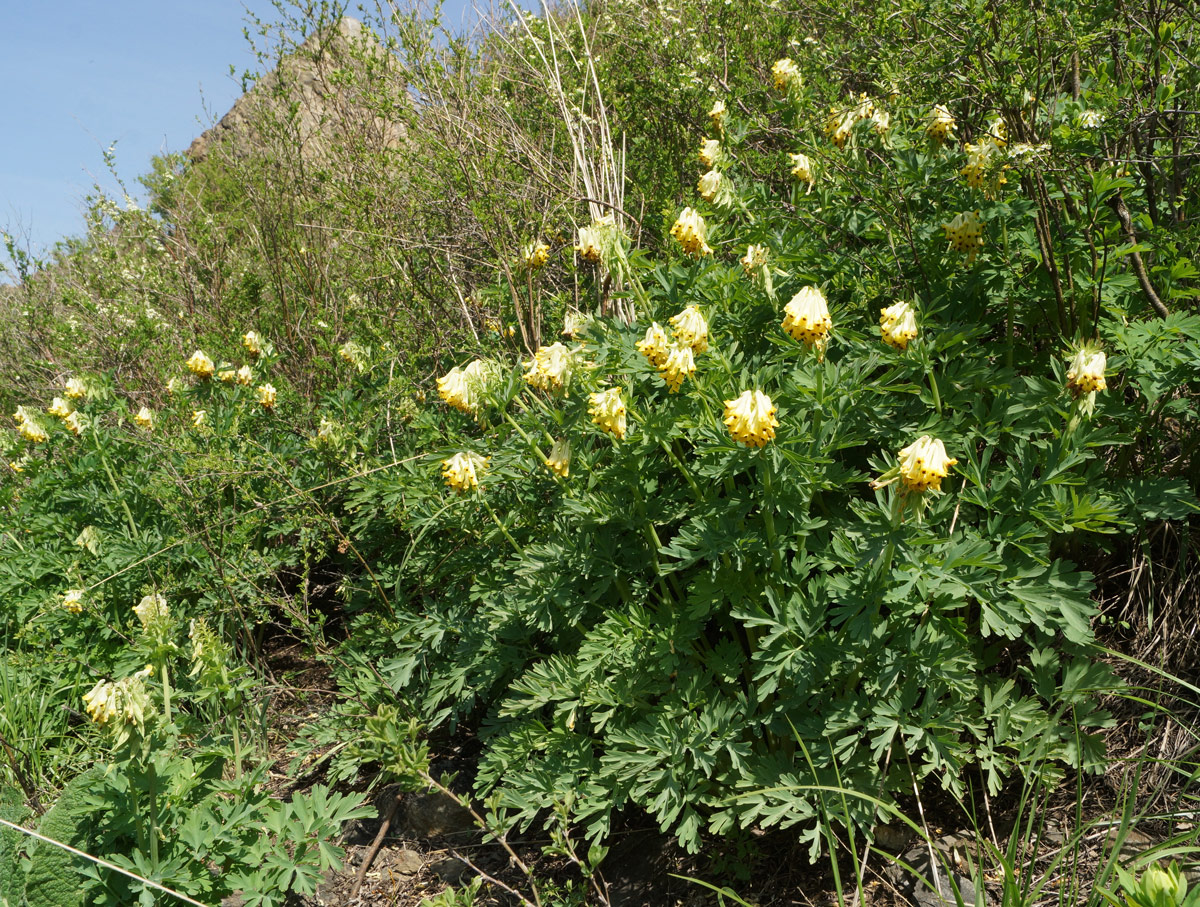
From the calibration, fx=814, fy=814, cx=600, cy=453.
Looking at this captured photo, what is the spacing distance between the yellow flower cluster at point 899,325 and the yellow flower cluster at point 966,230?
0.50 m

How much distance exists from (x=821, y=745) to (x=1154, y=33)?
232 cm

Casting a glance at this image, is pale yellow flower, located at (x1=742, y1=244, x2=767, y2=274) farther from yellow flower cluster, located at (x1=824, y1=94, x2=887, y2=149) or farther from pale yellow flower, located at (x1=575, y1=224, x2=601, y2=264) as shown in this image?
yellow flower cluster, located at (x1=824, y1=94, x2=887, y2=149)

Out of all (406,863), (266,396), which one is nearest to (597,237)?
(406,863)

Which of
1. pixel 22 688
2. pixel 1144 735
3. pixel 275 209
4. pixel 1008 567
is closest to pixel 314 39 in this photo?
pixel 275 209

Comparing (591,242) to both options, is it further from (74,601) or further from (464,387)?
(74,601)

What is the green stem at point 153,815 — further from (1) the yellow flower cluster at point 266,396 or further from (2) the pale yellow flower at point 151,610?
(1) the yellow flower cluster at point 266,396

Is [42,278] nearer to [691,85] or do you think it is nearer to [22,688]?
[22,688]

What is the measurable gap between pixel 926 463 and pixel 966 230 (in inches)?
40.7

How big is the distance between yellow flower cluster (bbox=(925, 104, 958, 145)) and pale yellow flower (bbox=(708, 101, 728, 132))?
3.26 feet

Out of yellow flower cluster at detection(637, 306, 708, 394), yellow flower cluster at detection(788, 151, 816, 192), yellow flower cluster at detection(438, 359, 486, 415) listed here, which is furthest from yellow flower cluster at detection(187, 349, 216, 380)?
yellow flower cluster at detection(788, 151, 816, 192)

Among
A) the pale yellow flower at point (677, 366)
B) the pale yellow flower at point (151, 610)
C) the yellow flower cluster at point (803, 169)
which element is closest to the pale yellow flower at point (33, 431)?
the pale yellow flower at point (151, 610)

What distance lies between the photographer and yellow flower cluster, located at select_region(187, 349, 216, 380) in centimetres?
472

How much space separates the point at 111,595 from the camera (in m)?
4.19

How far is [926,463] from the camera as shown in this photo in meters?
1.96
